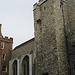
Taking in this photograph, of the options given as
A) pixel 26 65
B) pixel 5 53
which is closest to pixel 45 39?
pixel 26 65

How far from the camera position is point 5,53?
110 ft

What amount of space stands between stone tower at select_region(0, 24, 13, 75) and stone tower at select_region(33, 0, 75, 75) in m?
11.9

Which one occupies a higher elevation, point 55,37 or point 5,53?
point 55,37

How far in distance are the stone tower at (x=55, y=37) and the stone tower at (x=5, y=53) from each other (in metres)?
11.9

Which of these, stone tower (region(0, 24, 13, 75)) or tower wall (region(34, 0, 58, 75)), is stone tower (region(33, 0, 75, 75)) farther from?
stone tower (region(0, 24, 13, 75))

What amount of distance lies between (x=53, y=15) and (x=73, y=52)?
5.18 metres

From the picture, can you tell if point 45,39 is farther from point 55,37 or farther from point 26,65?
point 26,65

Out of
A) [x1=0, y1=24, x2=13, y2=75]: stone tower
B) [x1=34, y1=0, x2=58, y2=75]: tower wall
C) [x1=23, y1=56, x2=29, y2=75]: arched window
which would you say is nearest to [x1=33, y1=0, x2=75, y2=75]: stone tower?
[x1=34, y1=0, x2=58, y2=75]: tower wall

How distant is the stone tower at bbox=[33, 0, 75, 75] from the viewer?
1969cm

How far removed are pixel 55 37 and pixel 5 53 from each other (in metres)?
16.0

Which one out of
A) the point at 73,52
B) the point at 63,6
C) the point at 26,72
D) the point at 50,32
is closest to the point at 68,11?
the point at 63,6

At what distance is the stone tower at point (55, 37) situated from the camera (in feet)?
64.6

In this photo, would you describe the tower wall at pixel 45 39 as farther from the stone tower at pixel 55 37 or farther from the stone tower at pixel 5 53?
the stone tower at pixel 5 53

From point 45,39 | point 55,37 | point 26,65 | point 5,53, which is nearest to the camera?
point 55,37
